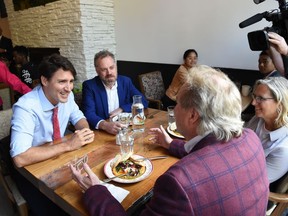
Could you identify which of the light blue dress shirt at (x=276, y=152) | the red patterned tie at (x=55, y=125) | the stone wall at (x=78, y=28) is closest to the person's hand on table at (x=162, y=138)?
the light blue dress shirt at (x=276, y=152)

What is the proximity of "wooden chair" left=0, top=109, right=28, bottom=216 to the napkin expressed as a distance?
0.63 meters

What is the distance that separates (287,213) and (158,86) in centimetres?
233

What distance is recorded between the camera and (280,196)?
1.12 metres

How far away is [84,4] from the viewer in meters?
3.63

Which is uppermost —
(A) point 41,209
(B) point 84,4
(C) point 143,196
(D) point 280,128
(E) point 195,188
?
(B) point 84,4

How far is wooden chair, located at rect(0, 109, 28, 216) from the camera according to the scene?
1248 mm

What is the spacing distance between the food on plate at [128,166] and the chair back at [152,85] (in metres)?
2.10

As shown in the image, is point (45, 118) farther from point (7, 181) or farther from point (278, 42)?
point (278, 42)

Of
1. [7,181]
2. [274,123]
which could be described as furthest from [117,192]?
[274,123]

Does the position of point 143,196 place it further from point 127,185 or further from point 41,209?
point 41,209

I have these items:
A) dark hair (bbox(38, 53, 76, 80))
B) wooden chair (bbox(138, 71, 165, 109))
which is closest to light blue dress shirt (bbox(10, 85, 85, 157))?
dark hair (bbox(38, 53, 76, 80))

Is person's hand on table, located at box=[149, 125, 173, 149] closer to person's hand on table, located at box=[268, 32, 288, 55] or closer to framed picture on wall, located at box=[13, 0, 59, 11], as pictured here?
person's hand on table, located at box=[268, 32, 288, 55]

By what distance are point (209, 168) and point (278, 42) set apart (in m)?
1.27

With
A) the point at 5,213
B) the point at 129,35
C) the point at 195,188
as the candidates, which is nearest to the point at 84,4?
the point at 129,35
